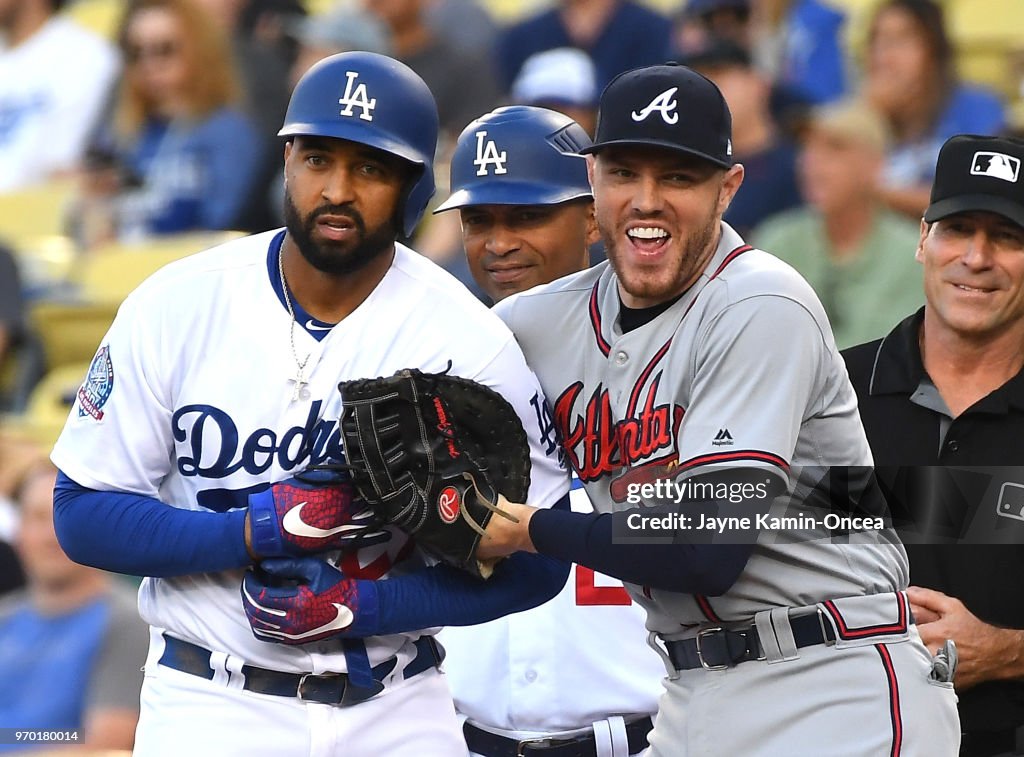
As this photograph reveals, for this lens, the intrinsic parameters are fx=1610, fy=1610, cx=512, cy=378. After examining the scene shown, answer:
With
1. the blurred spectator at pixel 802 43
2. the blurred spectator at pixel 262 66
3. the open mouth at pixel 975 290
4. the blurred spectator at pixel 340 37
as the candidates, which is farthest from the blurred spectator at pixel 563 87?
the open mouth at pixel 975 290

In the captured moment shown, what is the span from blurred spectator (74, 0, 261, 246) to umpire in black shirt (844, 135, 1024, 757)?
3994 millimetres

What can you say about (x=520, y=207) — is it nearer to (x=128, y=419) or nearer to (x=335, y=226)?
(x=335, y=226)

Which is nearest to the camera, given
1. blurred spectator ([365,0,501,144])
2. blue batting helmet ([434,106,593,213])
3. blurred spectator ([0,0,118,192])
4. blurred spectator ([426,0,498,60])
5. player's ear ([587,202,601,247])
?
blue batting helmet ([434,106,593,213])

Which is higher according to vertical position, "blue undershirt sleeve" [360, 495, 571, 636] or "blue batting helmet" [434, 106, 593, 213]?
"blue batting helmet" [434, 106, 593, 213]

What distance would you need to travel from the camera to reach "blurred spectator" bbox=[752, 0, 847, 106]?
686 centimetres

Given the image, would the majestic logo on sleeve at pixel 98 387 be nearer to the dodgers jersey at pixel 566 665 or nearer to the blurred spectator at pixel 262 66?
the dodgers jersey at pixel 566 665

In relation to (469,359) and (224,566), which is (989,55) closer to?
(469,359)

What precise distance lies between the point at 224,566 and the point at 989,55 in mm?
5166

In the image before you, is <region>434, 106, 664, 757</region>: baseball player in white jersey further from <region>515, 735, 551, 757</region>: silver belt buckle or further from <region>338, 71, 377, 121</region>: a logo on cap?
<region>338, 71, 377, 121</region>: a logo on cap

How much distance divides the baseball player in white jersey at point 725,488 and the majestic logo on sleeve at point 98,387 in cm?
74

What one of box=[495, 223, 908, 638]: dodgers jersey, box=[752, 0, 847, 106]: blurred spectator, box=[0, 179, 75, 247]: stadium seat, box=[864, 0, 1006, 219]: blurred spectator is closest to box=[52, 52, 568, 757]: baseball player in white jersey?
box=[495, 223, 908, 638]: dodgers jersey

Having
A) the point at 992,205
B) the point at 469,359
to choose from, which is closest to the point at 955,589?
the point at 992,205

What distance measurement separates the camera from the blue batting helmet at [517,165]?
3.88m

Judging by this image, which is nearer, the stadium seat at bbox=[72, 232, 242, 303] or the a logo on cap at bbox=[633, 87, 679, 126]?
the a logo on cap at bbox=[633, 87, 679, 126]
